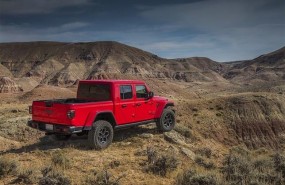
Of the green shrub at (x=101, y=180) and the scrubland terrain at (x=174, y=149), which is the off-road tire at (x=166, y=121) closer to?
the scrubland terrain at (x=174, y=149)

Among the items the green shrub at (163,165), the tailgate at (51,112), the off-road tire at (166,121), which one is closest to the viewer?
the green shrub at (163,165)

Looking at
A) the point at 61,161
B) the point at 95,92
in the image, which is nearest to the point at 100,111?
the point at 95,92

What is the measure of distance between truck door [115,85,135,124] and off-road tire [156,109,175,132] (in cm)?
178

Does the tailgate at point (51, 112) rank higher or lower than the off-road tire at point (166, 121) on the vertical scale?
higher

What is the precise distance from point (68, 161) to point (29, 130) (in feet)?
27.9

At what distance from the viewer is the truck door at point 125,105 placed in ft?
39.9

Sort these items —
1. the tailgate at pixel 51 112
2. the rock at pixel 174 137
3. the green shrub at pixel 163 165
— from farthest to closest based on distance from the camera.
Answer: the rock at pixel 174 137
the tailgate at pixel 51 112
the green shrub at pixel 163 165

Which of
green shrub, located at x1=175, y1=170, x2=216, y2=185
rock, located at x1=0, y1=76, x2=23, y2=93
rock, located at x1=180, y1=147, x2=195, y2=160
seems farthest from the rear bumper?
rock, located at x1=0, y1=76, x2=23, y2=93

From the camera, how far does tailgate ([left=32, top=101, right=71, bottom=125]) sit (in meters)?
10.8

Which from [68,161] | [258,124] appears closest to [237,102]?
[258,124]

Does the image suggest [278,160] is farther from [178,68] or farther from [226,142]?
[178,68]

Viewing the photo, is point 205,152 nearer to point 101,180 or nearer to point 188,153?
point 188,153

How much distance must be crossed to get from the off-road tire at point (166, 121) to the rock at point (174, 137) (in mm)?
245

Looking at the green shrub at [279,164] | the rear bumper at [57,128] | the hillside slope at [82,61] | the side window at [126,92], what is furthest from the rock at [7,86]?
the green shrub at [279,164]
